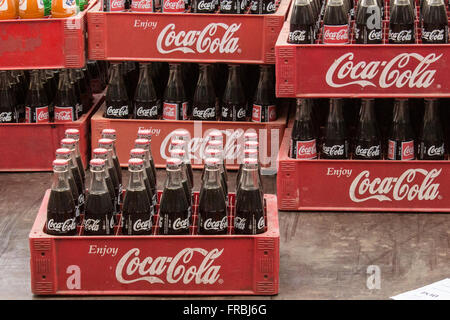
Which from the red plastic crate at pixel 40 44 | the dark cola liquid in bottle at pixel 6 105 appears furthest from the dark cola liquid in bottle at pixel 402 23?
the dark cola liquid in bottle at pixel 6 105

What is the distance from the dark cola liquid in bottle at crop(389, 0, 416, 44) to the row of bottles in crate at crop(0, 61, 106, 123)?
1.93m

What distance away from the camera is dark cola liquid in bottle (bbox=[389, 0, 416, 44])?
4.76m

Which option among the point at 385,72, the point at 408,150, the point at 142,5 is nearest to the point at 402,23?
the point at 385,72

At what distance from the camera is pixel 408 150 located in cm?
488

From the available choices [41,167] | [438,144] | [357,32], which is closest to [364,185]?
[438,144]

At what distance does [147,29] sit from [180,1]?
0.81ft

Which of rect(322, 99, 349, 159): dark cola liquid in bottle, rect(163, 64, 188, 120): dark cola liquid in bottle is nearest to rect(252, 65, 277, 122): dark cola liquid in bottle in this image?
rect(163, 64, 188, 120): dark cola liquid in bottle

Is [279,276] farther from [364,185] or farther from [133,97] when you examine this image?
[133,97]

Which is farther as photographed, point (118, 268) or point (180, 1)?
point (180, 1)

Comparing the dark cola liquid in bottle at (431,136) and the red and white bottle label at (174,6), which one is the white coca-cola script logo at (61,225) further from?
the dark cola liquid in bottle at (431,136)

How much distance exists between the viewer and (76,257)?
12.6 ft

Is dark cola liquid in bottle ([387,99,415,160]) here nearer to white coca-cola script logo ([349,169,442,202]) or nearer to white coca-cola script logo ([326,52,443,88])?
white coca-cola script logo ([349,169,442,202])

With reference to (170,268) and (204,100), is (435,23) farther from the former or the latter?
(170,268)

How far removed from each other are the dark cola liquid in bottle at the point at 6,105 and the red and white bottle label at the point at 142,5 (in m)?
0.89
